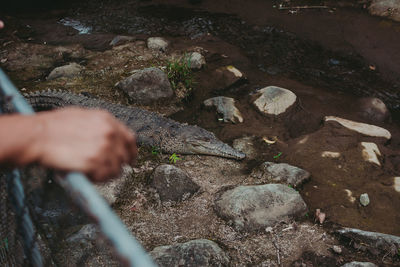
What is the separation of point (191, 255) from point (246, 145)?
2174 mm

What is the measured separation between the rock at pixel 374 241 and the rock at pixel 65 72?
5.13 meters

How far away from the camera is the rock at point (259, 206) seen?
3.00m

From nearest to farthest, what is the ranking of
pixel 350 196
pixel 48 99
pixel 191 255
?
pixel 191 255 → pixel 350 196 → pixel 48 99

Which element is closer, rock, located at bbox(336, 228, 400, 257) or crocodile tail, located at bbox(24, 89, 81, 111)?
rock, located at bbox(336, 228, 400, 257)

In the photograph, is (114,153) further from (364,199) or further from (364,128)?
(364,128)

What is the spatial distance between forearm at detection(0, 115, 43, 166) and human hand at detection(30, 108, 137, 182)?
0.03 ft

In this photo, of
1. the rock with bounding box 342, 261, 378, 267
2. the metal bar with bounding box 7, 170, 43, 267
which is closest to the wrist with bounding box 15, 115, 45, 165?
the metal bar with bounding box 7, 170, 43, 267

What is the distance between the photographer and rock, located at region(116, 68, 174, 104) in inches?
200

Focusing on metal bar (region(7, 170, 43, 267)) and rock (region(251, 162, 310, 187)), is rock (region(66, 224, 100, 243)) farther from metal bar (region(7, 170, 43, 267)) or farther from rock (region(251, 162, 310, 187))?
rock (region(251, 162, 310, 187))

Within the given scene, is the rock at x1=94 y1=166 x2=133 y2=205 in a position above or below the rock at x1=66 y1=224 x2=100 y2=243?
below

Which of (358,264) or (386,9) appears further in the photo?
(386,9)

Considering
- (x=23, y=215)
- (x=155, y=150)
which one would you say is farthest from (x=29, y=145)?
(x=155, y=150)

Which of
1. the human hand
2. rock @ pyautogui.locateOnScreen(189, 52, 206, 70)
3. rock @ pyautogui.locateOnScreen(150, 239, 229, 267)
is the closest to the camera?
the human hand

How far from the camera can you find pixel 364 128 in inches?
175
